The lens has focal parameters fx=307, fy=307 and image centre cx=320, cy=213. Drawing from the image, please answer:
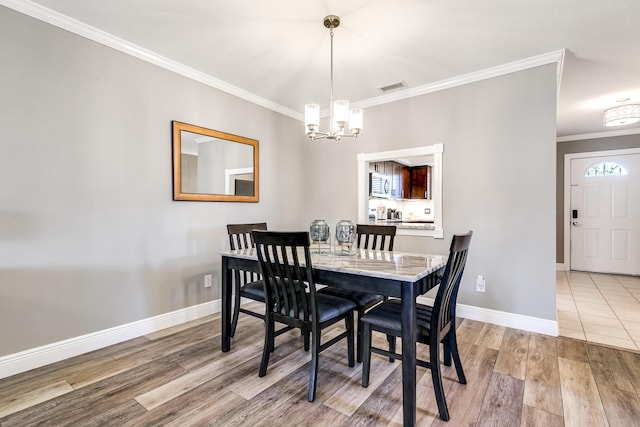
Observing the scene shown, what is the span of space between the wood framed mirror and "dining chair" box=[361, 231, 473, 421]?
87.6 inches

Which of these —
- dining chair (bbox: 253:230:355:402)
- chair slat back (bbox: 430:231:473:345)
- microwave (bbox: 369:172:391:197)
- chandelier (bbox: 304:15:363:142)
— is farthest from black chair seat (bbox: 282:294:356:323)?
microwave (bbox: 369:172:391:197)

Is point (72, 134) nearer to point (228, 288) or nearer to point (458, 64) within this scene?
point (228, 288)

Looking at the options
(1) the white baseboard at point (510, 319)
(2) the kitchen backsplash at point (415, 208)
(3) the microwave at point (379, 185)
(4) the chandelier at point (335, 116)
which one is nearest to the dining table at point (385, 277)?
(4) the chandelier at point (335, 116)

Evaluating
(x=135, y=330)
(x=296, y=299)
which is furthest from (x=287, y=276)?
(x=135, y=330)

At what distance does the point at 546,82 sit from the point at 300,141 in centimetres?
294

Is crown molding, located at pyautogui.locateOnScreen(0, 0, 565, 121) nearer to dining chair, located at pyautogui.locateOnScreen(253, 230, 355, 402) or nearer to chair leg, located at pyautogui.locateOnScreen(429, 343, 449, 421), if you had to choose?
dining chair, located at pyautogui.locateOnScreen(253, 230, 355, 402)

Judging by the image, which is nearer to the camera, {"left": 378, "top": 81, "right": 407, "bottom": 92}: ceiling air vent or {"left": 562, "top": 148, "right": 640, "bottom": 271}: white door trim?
{"left": 378, "top": 81, "right": 407, "bottom": 92}: ceiling air vent

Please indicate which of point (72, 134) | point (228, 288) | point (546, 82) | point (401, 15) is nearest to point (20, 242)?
point (72, 134)

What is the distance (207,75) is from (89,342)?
2.67 m

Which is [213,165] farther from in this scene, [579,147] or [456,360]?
[579,147]

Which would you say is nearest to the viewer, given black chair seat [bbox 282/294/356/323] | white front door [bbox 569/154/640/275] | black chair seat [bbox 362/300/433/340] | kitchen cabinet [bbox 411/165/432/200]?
black chair seat [bbox 362/300/433/340]

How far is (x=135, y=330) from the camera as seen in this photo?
2.71 metres

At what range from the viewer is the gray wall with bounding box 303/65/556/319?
2813 millimetres

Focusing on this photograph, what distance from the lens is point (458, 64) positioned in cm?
296
